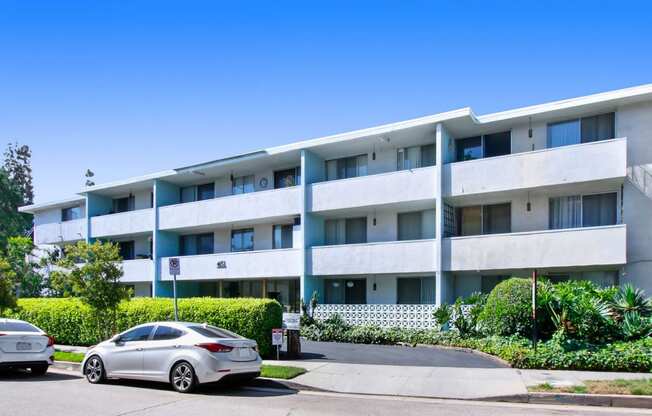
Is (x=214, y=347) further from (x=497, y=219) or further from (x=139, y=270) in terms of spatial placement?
(x=139, y=270)

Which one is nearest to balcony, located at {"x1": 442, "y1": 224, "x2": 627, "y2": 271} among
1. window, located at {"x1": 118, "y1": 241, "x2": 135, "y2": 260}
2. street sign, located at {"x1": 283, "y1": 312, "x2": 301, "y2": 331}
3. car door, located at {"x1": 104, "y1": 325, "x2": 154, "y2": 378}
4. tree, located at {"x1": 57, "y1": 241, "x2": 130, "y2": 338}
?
street sign, located at {"x1": 283, "y1": 312, "x2": 301, "y2": 331}

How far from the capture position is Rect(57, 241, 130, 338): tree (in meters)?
16.1

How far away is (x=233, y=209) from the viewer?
90.3 ft

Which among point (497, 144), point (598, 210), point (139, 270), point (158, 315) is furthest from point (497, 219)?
point (139, 270)

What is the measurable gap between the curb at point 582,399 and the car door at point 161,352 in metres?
6.20

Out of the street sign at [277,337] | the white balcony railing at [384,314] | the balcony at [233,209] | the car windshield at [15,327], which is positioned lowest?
the white balcony railing at [384,314]

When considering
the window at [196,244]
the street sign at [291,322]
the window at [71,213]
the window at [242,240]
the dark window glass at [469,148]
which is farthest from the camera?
the window at [71,213]

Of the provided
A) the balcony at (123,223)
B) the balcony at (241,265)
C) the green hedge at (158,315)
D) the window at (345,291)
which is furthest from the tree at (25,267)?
the window at (345,291)

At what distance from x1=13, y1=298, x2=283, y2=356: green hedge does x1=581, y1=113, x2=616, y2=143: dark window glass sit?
13.0 meters

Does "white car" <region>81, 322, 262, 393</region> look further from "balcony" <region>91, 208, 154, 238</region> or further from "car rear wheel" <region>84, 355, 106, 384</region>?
"balcony" <region>91, 208, 154, 238</region>

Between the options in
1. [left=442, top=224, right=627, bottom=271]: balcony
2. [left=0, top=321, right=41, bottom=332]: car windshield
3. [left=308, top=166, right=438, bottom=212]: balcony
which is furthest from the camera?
[left=308, top=166, right=438, bottom=212]: balcony

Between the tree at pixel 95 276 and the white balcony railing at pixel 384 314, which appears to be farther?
the white balcony railing at pixel 384 314

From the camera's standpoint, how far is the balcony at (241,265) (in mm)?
25328

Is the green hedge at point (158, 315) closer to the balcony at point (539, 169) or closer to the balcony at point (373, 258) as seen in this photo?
the balcony at point (373, 258)
